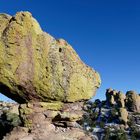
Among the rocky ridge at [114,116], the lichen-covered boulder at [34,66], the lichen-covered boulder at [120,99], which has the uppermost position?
the lichen-covered boulder at [120,99]

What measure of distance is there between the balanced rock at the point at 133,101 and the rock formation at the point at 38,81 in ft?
400

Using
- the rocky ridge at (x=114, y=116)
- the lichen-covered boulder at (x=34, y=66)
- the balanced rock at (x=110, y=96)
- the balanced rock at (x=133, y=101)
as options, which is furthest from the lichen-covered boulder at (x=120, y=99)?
the lichen-covered boulder at (x=34, y=66)

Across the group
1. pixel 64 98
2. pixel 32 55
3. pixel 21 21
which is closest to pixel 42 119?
pixel 64 98

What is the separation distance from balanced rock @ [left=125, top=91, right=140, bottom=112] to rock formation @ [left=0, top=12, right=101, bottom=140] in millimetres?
121996

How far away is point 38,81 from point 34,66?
38.2 inches

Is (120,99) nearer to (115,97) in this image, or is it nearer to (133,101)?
(115,97)

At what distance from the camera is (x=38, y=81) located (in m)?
21.5

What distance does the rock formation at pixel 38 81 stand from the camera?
2117cm

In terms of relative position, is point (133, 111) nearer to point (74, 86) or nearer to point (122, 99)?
point (122, 99)

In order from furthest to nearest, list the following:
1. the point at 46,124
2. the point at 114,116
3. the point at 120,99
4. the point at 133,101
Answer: the point at 120,99 → the point at 133,101 → the point at 114,116 → the point at 46,124

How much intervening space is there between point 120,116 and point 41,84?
117m

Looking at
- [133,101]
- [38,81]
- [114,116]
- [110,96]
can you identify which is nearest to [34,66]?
[38,81]

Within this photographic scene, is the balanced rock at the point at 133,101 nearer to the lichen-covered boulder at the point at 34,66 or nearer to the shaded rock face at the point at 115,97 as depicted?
the shaded rock face at the point at 115,97

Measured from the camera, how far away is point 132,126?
128 metres
